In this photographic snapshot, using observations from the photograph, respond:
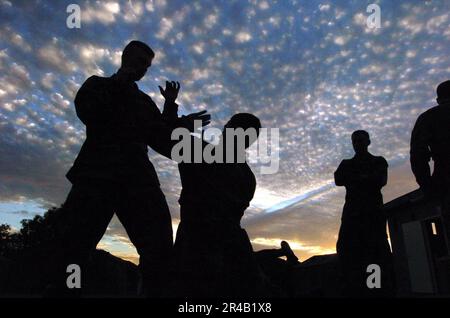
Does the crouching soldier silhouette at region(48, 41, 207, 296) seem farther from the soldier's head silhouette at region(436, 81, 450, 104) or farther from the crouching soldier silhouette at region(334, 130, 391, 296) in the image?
the crouching soldier silhouette at region(334, 130, 391, 296)

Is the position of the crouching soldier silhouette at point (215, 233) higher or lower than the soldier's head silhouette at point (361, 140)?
lower

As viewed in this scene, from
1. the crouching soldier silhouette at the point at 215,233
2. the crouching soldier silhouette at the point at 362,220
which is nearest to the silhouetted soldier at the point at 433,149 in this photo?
the crouching soldier silhouette at the point at 215,233

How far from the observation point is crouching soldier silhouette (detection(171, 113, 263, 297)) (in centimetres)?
271

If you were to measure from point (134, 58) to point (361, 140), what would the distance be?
14.4ft

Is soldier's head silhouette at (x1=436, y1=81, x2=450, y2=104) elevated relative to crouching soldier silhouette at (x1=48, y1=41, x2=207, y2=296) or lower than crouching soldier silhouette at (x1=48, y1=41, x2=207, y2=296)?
elevated

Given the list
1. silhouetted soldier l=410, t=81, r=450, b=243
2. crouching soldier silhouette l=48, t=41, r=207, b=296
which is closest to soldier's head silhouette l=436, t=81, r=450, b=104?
silhouetted soldier l=410, t=81, r=450, b=243

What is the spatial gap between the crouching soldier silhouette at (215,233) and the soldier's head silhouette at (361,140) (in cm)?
355

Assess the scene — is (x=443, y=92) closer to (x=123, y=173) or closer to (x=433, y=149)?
(x=433, y=149)

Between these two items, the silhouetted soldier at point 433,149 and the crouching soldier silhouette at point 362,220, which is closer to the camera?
the silhouetted soldier at point 433,149

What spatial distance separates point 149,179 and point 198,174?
0.42 metres

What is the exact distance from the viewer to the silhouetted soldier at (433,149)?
11.4 feet

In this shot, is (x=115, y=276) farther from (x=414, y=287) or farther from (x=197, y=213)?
(x=414, y=287)

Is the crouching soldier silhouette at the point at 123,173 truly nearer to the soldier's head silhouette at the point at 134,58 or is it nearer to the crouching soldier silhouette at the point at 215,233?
the soldier's head silhouette at the point at 134,58

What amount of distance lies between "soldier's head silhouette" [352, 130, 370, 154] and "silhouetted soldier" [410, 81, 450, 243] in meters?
2.20
